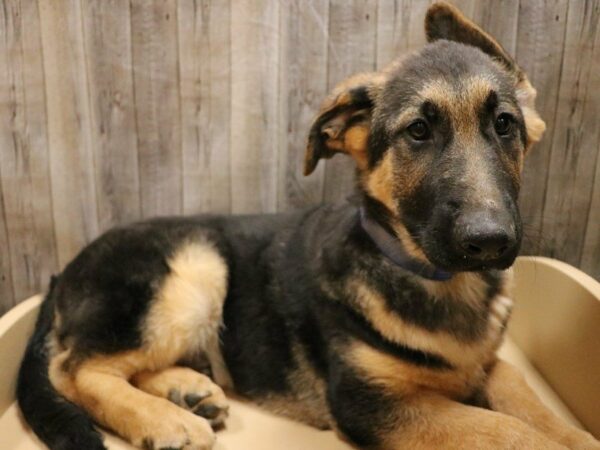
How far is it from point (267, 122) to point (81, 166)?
91 cm

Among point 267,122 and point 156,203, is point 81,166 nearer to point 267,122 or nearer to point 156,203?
point 156,203

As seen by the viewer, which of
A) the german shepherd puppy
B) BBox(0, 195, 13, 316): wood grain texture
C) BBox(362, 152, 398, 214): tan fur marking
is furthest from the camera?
BBox(0, 195, 13, 316): wood grain texture

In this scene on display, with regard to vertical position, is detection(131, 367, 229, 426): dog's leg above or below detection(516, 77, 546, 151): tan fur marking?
below

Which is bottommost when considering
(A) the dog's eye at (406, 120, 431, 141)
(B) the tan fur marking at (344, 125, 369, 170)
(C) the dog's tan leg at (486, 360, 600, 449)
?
(C) the dog's tan leg at (486, 360, 600, 449)

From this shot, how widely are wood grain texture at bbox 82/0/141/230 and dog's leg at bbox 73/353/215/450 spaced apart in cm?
91

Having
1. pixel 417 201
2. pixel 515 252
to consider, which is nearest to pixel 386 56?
pixel 417 201

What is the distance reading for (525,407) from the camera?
241 cm

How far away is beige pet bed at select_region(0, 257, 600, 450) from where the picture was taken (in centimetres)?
253

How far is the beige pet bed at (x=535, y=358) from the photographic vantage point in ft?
8.30

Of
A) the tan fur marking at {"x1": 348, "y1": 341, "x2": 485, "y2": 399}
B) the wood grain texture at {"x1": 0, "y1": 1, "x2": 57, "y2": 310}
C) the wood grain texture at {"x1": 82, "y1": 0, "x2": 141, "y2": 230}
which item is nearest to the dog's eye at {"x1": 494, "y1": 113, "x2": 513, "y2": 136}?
the tan fur marking at {"x1": 348, "y1": 341, "x2": 485, "y2": 399}

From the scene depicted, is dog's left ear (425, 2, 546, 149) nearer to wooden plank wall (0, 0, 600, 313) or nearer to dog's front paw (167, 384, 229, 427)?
wooden plank wall (0, 0, 600, 313)

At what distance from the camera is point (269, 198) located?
127 inches

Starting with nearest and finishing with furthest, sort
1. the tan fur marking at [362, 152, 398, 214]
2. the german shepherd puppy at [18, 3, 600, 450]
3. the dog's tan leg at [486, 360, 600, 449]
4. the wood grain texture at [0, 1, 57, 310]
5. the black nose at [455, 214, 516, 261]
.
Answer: the black nose at [455, 214, 516, 261] → the german shepherd puppy at [18, 3, 600, 450] → the tan fur marking at [362, 152, 398, 214] → the dog's tan leg at [486, 360, 600, 449] → the wood grain texture at [0, 1, 57, 310]

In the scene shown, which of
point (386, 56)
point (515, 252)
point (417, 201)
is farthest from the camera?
point (386, 56)
